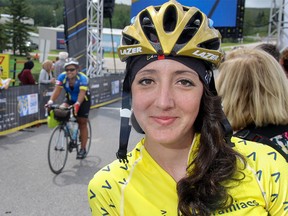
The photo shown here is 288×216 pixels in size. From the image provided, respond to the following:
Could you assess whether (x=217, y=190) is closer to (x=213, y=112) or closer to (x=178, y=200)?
(x=178, y=200)

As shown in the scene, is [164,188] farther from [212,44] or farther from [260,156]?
[212,44]

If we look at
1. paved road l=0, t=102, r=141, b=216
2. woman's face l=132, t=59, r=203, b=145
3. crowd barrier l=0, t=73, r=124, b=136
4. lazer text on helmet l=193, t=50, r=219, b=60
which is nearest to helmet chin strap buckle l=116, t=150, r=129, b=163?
woman's face l=132, t=59, r=203, b=145

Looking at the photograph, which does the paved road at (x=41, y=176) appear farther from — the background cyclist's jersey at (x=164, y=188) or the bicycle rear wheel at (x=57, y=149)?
the background cyclist's jersey at (x=164, y=188)

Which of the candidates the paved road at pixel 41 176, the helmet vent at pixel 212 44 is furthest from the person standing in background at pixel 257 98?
the paved road at pixel 41 176

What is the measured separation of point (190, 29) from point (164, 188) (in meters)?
0.67

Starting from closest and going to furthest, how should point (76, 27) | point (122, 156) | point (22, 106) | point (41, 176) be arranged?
point (122, 156)
point (41, 176)
point (22, 106)
point (76, 27)

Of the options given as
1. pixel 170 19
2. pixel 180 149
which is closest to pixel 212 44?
pixel 170 19

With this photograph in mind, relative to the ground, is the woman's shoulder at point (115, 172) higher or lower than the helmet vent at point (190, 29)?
lower

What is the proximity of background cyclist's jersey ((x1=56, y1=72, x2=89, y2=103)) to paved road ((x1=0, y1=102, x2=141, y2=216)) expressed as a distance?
4.30 feet

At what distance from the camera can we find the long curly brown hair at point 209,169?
1.47m

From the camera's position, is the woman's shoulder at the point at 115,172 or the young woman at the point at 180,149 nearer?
the young woman at the point at 180,149

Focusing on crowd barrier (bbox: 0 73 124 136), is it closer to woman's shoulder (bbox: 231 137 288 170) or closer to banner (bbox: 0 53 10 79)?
banner (bbox: 0 53 10 79)

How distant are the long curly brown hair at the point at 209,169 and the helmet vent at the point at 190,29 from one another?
23 cm

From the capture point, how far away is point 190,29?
155 centimetres
